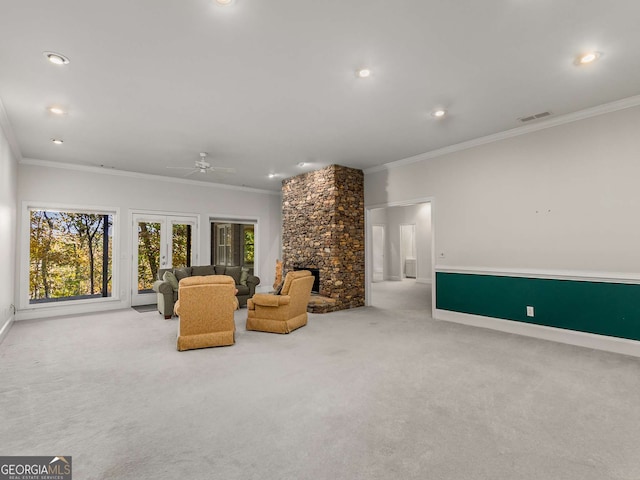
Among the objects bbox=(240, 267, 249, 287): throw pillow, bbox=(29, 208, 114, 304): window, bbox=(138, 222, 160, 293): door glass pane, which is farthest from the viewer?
bbox=(138, 222, 160, 293): door glass pane

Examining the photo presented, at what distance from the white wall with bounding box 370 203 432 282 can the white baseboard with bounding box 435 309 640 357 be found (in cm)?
582

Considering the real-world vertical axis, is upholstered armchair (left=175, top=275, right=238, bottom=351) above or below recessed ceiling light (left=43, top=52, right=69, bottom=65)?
below

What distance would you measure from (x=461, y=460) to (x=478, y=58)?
320cm

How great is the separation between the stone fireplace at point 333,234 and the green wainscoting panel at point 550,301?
5.86 ft

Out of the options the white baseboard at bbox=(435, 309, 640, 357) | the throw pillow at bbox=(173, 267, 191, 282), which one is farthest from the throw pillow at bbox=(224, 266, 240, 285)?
the white baseboard at bbox=(435, 309, 640, 357)

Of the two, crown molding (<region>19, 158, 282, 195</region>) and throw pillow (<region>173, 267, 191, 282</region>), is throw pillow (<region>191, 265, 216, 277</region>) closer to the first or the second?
throw pillow (<region>173, 267, 191, 282</region>)

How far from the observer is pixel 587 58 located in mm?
2920

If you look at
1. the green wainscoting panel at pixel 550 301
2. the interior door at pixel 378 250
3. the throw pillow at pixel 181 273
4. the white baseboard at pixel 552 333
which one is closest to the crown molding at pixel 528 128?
the green wainscoting panel at pixel 550 301

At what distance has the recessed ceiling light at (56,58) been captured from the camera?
281cm

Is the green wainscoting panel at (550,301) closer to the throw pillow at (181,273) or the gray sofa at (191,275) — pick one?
the gray sofa at (191,275)

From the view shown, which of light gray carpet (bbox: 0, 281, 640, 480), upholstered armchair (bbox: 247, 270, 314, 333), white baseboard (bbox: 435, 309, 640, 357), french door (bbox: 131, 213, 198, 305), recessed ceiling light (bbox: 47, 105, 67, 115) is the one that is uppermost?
recessed ceiling light (bbox: 47, 105, 67, 115)

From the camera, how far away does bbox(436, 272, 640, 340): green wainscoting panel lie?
3758 millimetres

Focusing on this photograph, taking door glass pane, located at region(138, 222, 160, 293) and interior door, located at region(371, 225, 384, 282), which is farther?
interior door, located at region(371, 225, 384, 282)

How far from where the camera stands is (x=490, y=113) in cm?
412
